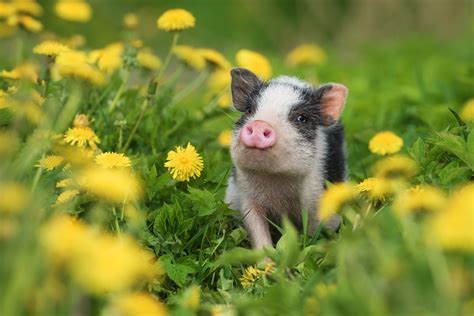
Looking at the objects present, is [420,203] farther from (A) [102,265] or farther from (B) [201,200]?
(B) [201,200]

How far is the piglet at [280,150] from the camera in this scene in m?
4.42

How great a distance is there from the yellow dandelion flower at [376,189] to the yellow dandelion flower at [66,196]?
1.19m

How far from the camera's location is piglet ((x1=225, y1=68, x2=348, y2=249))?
14.5 feet

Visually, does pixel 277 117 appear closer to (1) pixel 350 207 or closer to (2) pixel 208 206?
(2) pixel 208 206

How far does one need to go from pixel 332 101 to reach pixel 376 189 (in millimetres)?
1082

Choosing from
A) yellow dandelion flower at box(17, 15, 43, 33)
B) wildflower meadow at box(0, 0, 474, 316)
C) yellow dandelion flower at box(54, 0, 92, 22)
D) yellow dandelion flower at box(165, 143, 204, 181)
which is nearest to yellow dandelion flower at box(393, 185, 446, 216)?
wildflower meadow at box(0, 0, 474, 316)

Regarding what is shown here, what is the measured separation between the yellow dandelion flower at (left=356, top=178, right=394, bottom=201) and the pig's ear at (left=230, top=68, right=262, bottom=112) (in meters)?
1.00

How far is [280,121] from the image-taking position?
178 inches

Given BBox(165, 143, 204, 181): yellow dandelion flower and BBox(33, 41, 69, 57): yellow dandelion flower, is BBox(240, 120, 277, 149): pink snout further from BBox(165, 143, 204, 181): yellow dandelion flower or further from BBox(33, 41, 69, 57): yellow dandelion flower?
BBox(33, 41, 69, 57): yellow dandelion flower

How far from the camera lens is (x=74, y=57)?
16.2ft

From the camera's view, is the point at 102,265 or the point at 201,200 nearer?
the point at 102,265

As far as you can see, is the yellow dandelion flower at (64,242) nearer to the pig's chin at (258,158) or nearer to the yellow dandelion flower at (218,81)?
the pig's chin at (258,158)

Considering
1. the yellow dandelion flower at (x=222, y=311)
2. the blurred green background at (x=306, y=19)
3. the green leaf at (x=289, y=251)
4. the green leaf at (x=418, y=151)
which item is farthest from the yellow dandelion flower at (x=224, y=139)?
the blurred green background at (x=306, y=19)

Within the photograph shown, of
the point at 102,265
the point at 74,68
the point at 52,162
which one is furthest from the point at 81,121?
the point at 102,265
